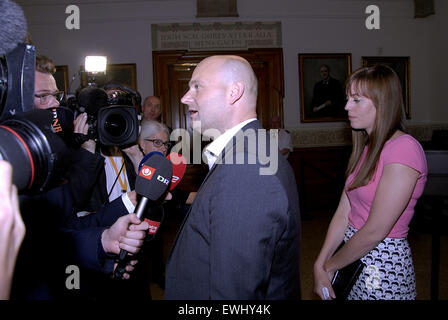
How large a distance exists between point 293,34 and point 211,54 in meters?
1.62

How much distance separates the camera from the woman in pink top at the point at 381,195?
4.86ft

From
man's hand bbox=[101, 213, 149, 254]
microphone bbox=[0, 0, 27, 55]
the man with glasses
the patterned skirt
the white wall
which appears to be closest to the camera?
microphone bbox=[0, 0, 27, 55]

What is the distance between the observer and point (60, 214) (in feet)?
4.82

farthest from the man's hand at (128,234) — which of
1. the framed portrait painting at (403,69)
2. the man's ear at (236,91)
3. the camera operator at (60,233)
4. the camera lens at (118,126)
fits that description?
the framed portrait painting at (403,69)

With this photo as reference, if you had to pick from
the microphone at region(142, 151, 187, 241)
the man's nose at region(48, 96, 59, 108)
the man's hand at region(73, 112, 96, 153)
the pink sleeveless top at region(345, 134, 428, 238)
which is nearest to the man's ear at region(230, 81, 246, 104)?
the microphone at region(142, 151, 187, 241)

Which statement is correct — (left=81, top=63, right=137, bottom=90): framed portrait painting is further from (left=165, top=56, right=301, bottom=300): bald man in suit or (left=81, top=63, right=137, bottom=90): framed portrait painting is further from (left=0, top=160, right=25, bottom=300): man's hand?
(left=0, top=160, right=25, bottom=300): man's hand

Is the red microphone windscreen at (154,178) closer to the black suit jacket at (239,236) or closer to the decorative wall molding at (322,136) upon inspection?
the black suit jacket at (239,236)

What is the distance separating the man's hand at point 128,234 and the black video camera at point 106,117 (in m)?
0.52

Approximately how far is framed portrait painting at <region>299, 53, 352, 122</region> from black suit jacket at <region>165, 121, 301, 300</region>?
575 cm

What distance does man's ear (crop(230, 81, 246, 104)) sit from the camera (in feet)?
4.73

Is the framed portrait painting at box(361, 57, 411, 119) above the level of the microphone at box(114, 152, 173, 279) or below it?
above

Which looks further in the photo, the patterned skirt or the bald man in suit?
the patterned skirt

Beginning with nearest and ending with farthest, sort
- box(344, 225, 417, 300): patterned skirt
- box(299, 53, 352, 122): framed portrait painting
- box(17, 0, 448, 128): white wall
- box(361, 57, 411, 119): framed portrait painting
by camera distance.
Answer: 1. box(344, 225, 417, 300): patterned skirt
2. box(17, 0, 448, 128): white wall
3. box(299, 53, 352, 122): framed portrait painting
4. box(361, 57, 411, 119): framed portrait painting
